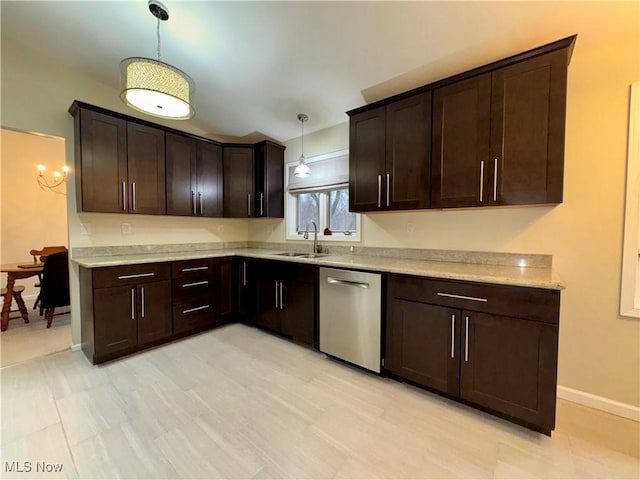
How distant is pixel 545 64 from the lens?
1621 mm

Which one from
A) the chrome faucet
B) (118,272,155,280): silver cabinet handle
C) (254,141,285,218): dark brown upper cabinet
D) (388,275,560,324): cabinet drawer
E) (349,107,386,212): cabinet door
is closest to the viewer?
(388,275,560,324): cabinet drawer

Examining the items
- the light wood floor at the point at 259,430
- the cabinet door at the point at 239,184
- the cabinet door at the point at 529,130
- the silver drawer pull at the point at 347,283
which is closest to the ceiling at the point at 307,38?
the cabinet door at the point at 529,130

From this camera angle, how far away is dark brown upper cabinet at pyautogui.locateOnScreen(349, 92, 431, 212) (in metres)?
2.10

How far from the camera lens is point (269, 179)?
3559 millimetres

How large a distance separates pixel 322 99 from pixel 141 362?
3085 millimetres

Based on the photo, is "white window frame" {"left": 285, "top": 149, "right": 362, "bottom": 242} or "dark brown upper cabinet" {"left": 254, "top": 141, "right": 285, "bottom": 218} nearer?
"white window frame" {"left": 285, "top": 149, "right": 362, "bottom": 242}

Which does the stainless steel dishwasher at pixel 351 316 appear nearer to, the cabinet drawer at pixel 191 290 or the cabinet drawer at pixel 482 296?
the cabinet drawer at pixel 482 296

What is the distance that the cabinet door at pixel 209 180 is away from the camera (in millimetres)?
3320

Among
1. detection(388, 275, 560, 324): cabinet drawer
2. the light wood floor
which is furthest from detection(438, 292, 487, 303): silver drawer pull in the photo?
the light wood floor

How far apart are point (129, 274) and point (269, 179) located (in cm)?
194

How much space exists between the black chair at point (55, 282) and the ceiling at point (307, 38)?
211 cm

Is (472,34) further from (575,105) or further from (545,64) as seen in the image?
(575,105)

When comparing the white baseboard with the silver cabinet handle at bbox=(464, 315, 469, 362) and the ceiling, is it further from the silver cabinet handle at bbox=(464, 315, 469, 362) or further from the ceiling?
the ceiling

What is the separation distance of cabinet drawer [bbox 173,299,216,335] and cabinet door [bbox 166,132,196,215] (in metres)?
1.12
